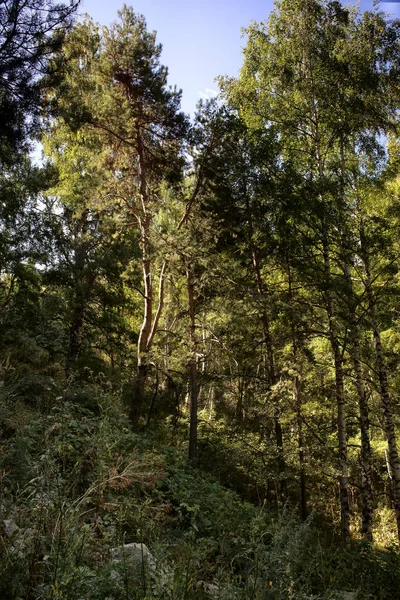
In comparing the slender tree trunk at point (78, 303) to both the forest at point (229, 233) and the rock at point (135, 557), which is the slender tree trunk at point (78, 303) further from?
the rock at point (135, 557)

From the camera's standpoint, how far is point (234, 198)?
10.7m

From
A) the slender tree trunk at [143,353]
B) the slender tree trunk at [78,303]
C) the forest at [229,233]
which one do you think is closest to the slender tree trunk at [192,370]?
the forest at [229,233]

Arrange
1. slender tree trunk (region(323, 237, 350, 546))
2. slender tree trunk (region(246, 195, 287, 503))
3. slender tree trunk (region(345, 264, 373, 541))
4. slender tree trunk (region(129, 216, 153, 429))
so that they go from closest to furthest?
slender tree trunk (region(323, 237, 350, 546)) → slender tree trunk (region(345, 264, 373, 541)) → slender tree trunk (region(246, 195, 287, 503)) → slender tree trunk (region(129, 216, 153, 429))

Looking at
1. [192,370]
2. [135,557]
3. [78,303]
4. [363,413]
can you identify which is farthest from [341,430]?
[78,303]

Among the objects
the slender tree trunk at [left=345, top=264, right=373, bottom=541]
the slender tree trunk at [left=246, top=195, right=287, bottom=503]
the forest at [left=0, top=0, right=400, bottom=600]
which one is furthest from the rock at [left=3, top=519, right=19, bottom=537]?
the slender tree trunk at [left=345, top=264, right=373, bottom=541]

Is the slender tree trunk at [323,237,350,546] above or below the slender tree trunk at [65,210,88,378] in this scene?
below

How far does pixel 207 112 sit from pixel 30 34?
5.17m

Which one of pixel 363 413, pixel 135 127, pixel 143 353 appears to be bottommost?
pixel 363 413

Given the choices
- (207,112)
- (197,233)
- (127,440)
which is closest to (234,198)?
(197,233)

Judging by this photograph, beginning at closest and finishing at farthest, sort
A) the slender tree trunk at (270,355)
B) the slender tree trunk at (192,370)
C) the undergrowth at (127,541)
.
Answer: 1. the undergrowth at (127,541)
2. the slender tree trunk at (270,355)
3. the slender tree trunk at (192,370)

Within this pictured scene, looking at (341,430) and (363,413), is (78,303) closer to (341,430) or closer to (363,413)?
(341,430)

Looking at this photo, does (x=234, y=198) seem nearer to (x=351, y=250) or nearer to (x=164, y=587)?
(x=351, y=250)

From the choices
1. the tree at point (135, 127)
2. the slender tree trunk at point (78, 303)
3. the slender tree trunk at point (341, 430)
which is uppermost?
the tree at point (135, 127)

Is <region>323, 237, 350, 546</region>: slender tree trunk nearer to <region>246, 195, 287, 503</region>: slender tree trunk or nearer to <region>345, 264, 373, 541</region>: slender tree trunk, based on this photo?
<region>345, 264, 373, 541</region>: slender tree trunk
